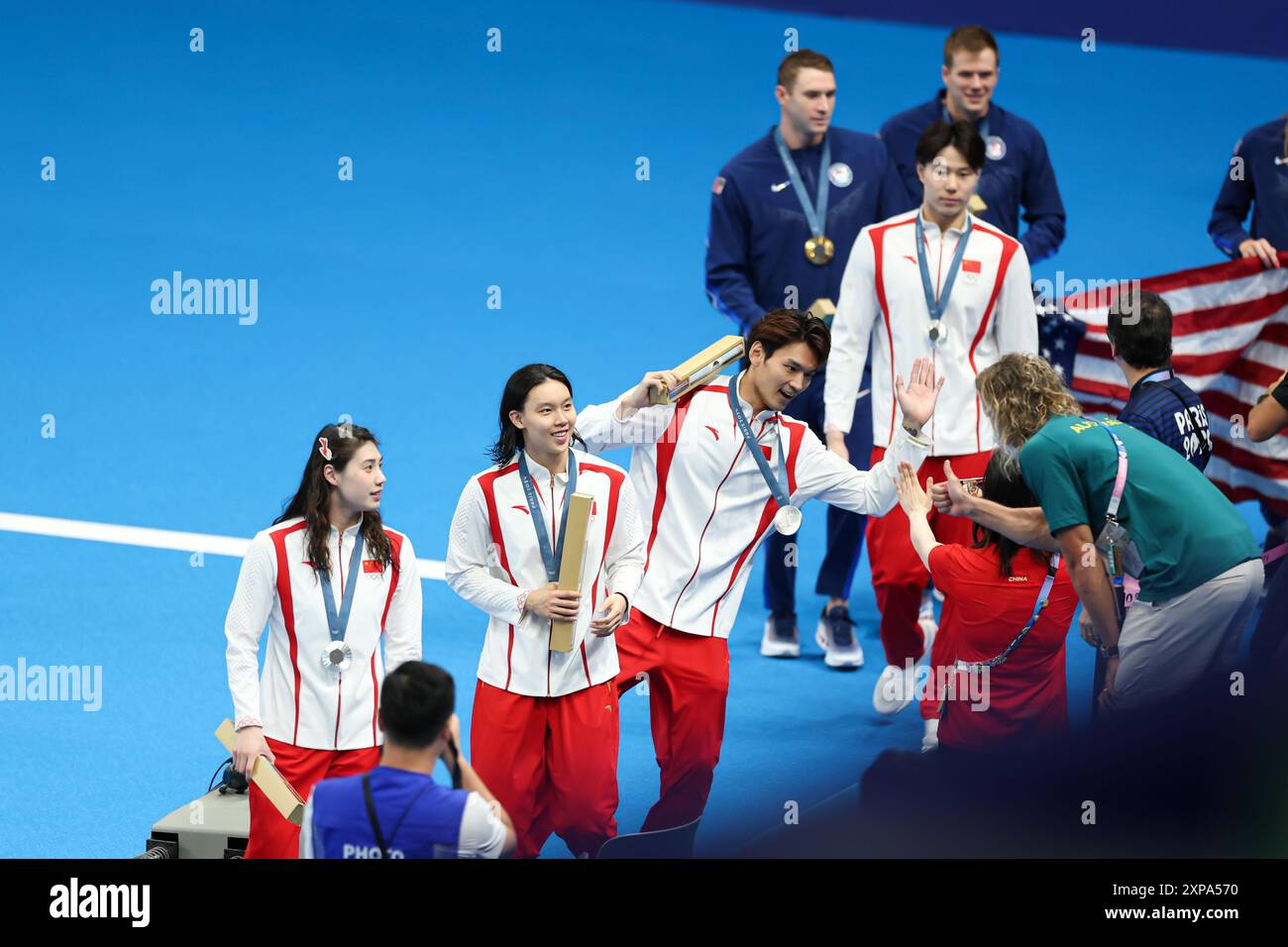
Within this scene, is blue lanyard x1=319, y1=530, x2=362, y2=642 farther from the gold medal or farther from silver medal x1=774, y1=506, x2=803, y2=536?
the gold medal

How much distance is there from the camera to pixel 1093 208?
15758 millimetres

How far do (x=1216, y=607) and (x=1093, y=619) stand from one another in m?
0.38

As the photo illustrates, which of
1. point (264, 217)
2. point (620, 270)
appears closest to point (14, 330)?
point (264, 217)

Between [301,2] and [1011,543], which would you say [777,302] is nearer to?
[1011,543]

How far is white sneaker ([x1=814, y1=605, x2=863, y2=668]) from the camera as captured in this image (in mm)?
8414

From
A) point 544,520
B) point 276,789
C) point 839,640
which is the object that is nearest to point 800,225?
point 839,640

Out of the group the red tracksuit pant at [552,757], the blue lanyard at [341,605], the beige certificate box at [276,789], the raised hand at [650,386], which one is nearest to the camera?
the beige certificate box at [276,789]

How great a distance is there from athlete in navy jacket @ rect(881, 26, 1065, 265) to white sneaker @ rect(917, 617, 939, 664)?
1815 mm

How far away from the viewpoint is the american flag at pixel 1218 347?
8375 mm

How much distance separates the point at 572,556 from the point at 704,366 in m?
0.97

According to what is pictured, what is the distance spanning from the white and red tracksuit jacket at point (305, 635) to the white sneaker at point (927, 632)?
3084 mm

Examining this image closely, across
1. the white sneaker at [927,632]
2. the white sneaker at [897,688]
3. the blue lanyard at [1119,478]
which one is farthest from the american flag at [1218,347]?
the blue lanyard at [1119,478]

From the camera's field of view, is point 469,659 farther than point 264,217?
No

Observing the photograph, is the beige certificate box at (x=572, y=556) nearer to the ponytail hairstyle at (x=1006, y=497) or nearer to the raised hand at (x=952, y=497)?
the raised hand at (x=952, y=497)
